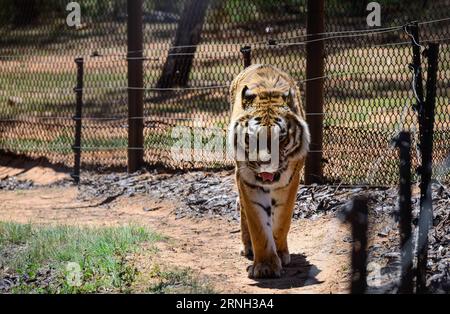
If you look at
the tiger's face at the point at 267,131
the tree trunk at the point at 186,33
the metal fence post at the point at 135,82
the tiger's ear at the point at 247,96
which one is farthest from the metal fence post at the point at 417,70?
the tree trunk at the point at 186,33

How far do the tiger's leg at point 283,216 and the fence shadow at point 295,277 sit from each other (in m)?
0.12

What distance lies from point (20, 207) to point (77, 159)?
4.37 ft

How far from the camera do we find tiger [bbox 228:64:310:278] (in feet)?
21.2

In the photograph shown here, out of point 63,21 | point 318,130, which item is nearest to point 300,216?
point 318,130

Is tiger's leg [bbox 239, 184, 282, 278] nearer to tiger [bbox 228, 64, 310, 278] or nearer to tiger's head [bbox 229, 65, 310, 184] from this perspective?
tiger [bbox 228, 64, 310, 278]

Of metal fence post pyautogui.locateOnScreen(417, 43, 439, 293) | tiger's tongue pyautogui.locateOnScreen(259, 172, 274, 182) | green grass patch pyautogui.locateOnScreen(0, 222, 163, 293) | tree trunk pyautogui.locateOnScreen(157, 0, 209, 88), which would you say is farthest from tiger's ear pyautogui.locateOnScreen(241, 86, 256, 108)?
tree trunk pyautogui.locateOnScreen(157, 0, 209, 88)

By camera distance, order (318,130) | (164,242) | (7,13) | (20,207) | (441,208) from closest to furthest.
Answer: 1. (441,208)
2. (164,242)
3. (318,130)
4. (20,207)
5. (7,13)

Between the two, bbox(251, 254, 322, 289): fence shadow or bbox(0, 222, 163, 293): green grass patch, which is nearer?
bbox(0, 222, 163, 293): green grass patch

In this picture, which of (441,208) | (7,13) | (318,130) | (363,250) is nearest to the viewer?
(363,250)

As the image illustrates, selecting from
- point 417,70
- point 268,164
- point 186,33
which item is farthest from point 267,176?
point 186,33

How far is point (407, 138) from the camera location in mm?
4621

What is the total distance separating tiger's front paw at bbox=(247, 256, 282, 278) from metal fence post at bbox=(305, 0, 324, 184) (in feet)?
8.59
